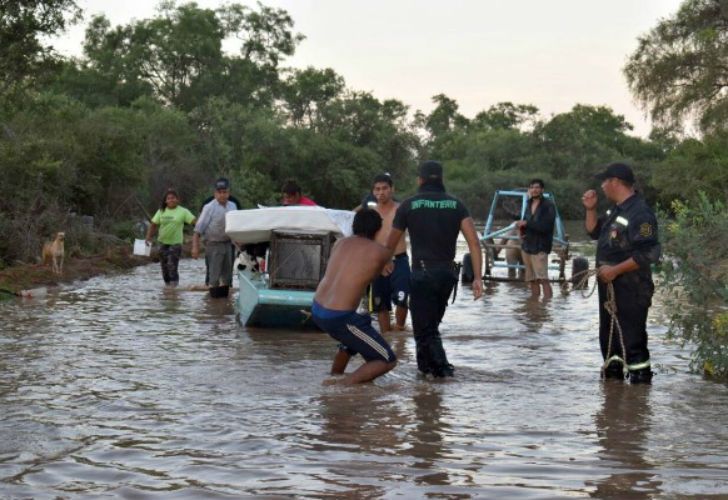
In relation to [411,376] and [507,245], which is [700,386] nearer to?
[411,376]

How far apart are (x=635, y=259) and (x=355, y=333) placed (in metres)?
2.31

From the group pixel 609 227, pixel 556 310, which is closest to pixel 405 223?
pixel 609 227

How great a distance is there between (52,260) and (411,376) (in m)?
12.5

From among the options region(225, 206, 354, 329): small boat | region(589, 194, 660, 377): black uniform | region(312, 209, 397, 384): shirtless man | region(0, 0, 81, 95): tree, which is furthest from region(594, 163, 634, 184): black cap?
region(0, 0, 81, 95): tree

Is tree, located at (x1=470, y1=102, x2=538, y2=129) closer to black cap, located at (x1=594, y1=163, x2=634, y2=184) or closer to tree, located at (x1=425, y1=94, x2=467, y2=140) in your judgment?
tree, located at (x1=425, y1=94, x2=467, y2=140)

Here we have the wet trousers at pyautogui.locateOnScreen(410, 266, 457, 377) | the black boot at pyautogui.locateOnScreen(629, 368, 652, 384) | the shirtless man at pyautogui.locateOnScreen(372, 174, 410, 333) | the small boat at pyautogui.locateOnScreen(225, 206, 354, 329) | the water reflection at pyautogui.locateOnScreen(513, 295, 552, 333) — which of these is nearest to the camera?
the black boot at pyautogui.locateOnScreen(629, 368, 652, 384)

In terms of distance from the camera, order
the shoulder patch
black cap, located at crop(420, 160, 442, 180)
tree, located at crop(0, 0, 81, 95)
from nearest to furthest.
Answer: the shoulder patch < black cap, located at crop(420, 160, 442, 180) < tree, located at crop(0, 0, 81, 95)

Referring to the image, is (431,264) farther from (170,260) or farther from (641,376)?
(170,260)

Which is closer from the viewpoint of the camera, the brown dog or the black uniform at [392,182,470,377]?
the black uniform at [392,182,470,377]

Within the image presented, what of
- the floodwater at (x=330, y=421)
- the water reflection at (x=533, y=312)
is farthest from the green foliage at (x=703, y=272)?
the water reflection at (x=533, y=312)

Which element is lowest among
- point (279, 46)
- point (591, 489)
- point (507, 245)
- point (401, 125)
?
point (591, 489)

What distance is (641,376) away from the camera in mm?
9852

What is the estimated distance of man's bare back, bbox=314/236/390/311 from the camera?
9.54 m

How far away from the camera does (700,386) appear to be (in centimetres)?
1007
